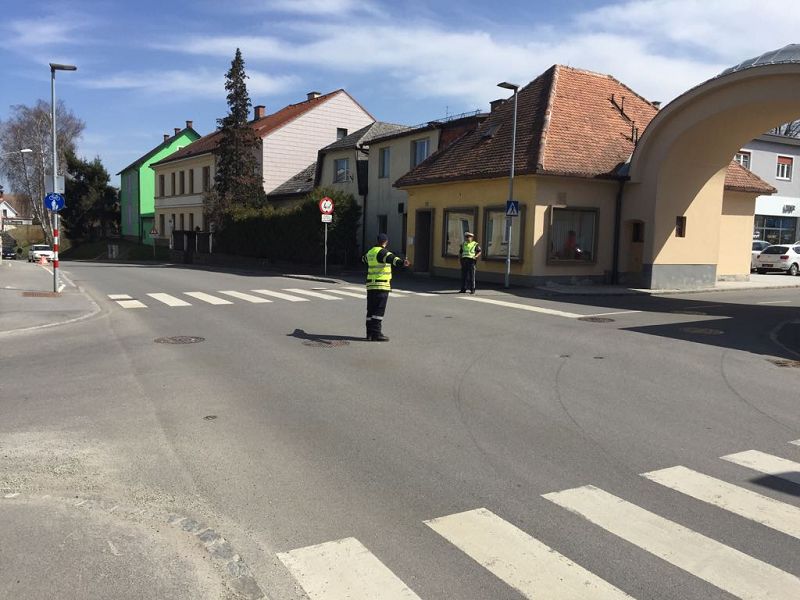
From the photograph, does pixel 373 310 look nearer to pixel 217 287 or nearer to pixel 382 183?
pixel 217 287

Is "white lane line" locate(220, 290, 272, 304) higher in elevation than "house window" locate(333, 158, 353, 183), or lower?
lower

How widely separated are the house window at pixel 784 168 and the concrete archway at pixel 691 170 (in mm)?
19932

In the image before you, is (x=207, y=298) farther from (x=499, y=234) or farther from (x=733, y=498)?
(x=733, y=498)

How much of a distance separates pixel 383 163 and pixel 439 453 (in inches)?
1105

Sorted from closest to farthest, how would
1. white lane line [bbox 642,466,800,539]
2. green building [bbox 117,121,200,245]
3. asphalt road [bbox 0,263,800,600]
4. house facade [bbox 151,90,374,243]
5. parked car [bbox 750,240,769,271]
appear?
asphalt road [bbox 0,263,800,600]
white lane line [bbox 642,466,800,539]
parked car [bbox 750,240,769,271]
house facade [bbox 151,90,374,243]
green building [bbox 117,121,200,245]

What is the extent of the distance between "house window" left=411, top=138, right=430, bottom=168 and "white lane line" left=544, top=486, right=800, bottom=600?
2620 centimetres

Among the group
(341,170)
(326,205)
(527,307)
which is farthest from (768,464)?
(341,170)

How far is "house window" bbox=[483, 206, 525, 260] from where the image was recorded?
2217cm

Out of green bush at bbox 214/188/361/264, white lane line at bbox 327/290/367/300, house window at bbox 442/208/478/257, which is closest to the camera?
white lane line at bbox 327/290/367/300

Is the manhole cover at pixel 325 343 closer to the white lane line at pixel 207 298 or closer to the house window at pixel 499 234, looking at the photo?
the white lane line at pixel 207 298

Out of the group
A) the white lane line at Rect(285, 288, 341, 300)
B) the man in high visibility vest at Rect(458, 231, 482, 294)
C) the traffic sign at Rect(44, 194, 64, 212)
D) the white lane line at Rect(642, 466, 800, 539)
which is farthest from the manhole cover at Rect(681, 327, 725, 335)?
the traffic sign at Rect(44, 194, 64, 212)

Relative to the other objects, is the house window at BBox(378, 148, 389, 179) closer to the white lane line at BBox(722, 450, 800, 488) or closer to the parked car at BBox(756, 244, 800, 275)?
the parked car at BBox(756, 244, 800, 275)

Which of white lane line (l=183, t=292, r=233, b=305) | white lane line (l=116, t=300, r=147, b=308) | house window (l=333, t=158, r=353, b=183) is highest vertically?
house window (l=333, t=158, r=353, b=183)

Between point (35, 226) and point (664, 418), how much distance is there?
88.3 metres
